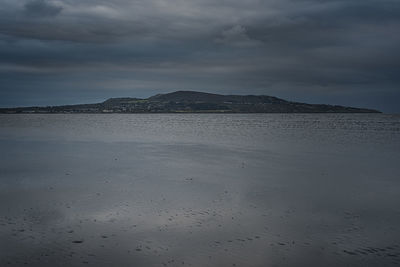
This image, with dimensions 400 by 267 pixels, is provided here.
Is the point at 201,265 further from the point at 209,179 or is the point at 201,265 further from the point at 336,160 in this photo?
the point at 336,160

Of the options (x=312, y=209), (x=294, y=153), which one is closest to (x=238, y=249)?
(x=312, y=209)

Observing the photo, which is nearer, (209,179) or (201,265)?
(201,265)

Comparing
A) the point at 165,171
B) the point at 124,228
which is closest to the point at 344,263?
the point at 124,228

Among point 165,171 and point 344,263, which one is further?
point 165,171

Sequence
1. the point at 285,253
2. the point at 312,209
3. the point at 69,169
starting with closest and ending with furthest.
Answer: the point at 285,253, the point at 312,209, the point at 69,169

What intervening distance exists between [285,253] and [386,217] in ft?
18.9

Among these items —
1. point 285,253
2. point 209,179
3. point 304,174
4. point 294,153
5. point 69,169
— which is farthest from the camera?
point 294,153

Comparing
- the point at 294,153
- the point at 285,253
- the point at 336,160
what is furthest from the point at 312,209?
the point at 294,153

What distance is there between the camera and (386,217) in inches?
547

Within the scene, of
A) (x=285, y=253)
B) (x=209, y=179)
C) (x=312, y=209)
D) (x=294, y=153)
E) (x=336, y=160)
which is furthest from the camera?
Answer: (x=294, y=153)

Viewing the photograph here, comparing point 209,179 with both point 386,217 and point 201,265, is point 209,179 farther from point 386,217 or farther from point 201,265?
point 201,265

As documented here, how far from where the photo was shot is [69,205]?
15.4m

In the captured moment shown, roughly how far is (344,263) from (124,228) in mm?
6895

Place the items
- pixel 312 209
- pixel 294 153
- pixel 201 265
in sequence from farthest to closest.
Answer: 1. pixel 294 153
2. pixel 312 209
3. pixel 201 265
